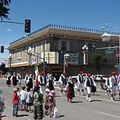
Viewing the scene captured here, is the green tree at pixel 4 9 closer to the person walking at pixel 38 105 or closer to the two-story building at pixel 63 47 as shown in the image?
the person walking at pixel 38 105

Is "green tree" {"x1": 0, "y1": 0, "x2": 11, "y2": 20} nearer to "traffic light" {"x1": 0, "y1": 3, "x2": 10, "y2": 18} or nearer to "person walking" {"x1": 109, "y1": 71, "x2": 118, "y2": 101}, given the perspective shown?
"traffic light" {"x1": 0, "y1": 3, "x2": 10, "y2": 18}

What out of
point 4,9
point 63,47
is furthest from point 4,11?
point 63,47

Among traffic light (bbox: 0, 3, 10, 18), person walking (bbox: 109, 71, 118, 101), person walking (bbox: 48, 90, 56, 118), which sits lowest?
person walking (bbox: 48, 90, 56, 118)

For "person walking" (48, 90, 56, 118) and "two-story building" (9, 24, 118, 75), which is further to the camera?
"two-story building" (9, 24, 118, 75)

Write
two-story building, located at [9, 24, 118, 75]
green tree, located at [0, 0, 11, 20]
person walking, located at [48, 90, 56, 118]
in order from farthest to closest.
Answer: two-story building, located at [9, 24, 118, 75] < person walking, located at [48, 90, 56, 118] < green tree, located at [0, 0, 11, 20]

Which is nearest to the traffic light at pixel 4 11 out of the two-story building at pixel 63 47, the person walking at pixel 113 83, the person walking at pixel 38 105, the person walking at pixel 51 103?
the person walking at pixel 38 105

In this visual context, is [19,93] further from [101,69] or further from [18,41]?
[18,41]

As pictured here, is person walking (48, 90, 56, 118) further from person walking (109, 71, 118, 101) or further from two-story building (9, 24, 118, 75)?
two-story building (9, 24, 118, 75)

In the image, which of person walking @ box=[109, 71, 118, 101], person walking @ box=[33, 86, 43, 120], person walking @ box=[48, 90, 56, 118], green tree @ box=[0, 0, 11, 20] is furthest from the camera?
person walking @ box=[109, 71, 118, 101]

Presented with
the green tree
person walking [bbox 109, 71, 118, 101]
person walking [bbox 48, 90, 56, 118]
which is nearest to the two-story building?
person walking [bbox 109, 71, 118, 101]

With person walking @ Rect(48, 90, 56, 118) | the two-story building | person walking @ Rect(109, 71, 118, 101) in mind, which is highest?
the two-story building

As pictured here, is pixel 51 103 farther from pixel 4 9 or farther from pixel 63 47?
pixel 63 47

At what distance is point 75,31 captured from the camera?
232 ft

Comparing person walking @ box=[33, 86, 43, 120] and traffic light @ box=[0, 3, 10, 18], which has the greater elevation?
traffic light @ box=[0, 3, 10, 18]
